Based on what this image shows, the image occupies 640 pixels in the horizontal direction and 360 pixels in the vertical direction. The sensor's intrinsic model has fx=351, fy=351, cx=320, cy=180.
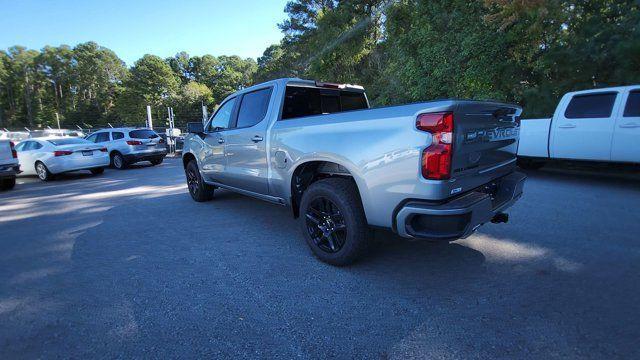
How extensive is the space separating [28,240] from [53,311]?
8.90ft

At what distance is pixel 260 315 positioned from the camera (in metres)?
2.75

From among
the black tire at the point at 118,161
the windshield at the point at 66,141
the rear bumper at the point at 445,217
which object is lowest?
the black tire at the point at 118,161

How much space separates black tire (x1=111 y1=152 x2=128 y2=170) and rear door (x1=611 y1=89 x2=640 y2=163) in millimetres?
14960

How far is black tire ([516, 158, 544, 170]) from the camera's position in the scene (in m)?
8.60

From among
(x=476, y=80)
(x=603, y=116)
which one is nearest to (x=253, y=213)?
(x=603, y=116)

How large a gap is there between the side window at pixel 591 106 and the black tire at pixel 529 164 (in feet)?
5.01

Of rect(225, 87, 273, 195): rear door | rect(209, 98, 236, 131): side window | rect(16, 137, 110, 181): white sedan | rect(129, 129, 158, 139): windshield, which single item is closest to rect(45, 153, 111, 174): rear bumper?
rect(16, 137, 110, 181): white sedan

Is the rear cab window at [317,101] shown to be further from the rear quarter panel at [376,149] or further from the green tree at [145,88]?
the green tree at [145,88]

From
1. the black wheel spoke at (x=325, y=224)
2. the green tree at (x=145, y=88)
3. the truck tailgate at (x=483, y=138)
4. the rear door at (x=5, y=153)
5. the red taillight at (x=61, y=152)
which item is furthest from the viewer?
the green tree at (x=145, y=88)

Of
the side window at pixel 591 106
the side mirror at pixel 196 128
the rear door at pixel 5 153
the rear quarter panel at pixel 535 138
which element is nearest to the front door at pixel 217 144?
the side mirror at pixel 196 128

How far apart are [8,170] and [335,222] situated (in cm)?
1035

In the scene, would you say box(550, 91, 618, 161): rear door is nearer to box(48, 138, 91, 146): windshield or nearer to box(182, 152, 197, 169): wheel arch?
box(182, 152, 197, 169): wheel arch

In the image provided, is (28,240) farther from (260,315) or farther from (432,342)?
(432,342)

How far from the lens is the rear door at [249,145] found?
4475 mm
